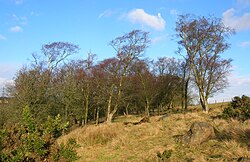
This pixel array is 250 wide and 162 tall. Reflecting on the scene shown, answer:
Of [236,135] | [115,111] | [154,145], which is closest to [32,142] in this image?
[154,145]

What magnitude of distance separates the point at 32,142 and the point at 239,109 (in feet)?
36.8

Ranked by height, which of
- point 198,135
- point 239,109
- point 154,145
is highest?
point 239,109

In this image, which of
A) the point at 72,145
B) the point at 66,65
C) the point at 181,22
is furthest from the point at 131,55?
the point at 72,145

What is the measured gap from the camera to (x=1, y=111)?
822 inches

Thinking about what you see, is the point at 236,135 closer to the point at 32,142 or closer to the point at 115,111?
the point at 32,142

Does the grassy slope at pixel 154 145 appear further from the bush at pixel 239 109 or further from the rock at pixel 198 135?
the bush at pixel 239 109

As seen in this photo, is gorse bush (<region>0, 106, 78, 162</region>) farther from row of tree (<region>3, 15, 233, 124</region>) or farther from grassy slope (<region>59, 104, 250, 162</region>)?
row of tree (<region>3, 15, 233, 124</region>)

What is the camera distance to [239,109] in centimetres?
1162

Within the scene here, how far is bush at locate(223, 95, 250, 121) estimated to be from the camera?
11117 millimetres

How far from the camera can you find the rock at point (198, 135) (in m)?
8.08

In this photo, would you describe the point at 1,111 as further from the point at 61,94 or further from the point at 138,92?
the point at 138,92

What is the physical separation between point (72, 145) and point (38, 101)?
54.5ft

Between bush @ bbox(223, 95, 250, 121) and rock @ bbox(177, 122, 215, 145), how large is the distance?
3527mm

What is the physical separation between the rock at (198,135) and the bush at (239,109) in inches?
139
